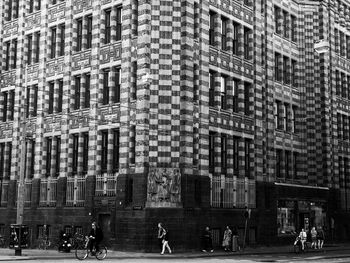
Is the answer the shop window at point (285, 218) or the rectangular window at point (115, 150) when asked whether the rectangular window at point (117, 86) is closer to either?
the rectangular window at point (115, 150)

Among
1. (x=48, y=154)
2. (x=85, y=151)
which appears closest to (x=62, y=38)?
(x=48, y=154)

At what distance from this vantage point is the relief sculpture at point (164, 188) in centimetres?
3841

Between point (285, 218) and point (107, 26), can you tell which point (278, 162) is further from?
point (107, 26)

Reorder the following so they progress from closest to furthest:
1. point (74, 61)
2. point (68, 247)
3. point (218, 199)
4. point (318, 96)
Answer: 1. point (68, 247)
2. point (218, 199)
3. point (74, 61)
4. point (318, 96)

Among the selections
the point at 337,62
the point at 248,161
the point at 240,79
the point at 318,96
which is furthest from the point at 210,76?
the point at 337,62

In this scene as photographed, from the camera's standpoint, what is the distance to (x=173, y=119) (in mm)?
39750

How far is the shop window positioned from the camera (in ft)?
160

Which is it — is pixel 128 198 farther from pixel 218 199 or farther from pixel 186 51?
pixel 186 51

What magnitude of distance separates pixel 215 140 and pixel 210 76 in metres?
4.77

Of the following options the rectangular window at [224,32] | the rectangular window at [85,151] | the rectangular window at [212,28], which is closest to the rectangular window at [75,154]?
the rectangular window at [85,151]

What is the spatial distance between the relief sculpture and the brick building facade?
0.07 meters

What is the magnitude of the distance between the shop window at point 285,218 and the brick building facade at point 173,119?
0.16 meters

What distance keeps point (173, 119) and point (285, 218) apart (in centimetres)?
1573

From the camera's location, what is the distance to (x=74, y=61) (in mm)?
45781
